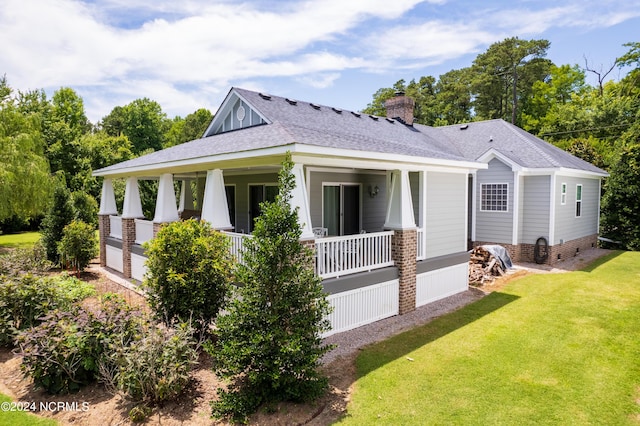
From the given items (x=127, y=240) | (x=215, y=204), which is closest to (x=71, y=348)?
(x=215, y=204)

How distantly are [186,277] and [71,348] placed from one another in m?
1.88

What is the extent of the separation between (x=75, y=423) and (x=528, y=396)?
6.09m

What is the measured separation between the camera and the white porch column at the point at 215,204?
857 cm

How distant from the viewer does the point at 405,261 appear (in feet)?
28.9

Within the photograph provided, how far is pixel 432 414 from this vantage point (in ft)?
16.0

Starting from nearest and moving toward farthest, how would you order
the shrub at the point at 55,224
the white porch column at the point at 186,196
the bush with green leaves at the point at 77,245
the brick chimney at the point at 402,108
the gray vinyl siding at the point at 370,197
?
the gray vinyl siding at the point at 370,197 < the bush with green leaves at the point at 77,245 < the shrub at the point at 55,224 < the brick chimney at the point at 402,108 < the white porch column at the point at 186,196

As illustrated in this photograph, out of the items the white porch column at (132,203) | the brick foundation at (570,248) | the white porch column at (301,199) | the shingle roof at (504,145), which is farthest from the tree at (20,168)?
the brick foundation at (570,248)

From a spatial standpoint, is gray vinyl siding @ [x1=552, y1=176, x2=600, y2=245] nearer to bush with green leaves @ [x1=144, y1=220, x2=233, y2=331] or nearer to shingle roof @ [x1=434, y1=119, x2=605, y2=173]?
shingle roof @ [x1=434, y1=119, x2=605, y2=173]

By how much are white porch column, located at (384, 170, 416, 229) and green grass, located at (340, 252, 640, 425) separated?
239cm

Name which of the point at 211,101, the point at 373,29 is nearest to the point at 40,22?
the point at 373,29

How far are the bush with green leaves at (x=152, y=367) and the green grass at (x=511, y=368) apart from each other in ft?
7.75

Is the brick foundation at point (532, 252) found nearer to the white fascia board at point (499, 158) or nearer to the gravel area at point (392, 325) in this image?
the white fascia board at point (499, 158)

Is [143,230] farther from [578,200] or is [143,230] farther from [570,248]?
[578,200]

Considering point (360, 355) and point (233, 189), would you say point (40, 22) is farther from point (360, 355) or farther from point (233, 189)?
point (360, 355)
